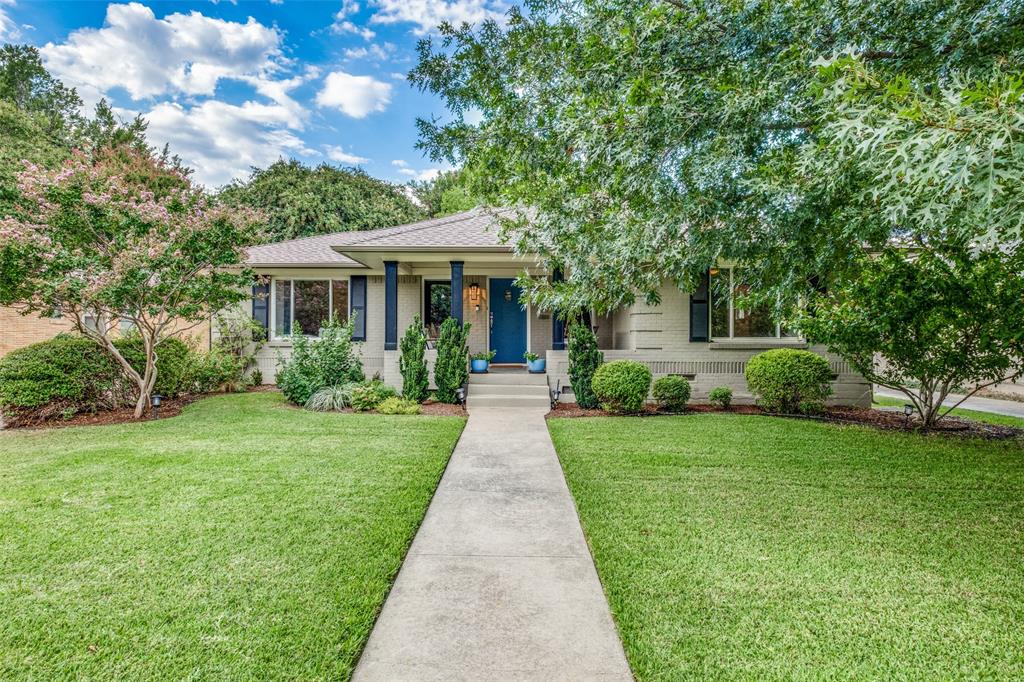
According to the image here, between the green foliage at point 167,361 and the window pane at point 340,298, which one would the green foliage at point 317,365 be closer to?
the green foliage at point 167,361

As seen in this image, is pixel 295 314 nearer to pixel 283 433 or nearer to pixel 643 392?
pixel 283 433

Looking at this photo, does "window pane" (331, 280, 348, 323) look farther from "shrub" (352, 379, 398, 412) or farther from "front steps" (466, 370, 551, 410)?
"front steps" (466, 370, 551, 410)

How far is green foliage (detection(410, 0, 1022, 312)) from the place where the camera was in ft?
6.96

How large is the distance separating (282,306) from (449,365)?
546cm

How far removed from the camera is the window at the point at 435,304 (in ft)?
41.0

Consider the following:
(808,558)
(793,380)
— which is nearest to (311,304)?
(793,380)

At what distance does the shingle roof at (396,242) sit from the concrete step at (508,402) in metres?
2.94

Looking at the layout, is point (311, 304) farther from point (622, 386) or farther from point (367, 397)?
point (622, 386)

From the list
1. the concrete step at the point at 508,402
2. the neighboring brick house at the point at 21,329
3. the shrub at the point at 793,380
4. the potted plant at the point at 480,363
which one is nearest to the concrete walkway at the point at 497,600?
the concrete step at the point at 508,402

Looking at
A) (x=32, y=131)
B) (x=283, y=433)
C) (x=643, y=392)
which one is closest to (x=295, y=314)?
(x=283, y=433)

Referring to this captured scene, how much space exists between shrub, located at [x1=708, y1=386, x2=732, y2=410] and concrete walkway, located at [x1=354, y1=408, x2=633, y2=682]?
574 cm

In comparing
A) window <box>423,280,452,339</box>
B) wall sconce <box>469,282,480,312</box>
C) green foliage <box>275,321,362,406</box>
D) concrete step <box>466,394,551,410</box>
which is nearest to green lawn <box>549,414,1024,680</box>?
concrete step <box>466,394,551,410</box>

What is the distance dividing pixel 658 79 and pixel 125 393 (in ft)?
31.9

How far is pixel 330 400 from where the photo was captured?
8656 millimetres
